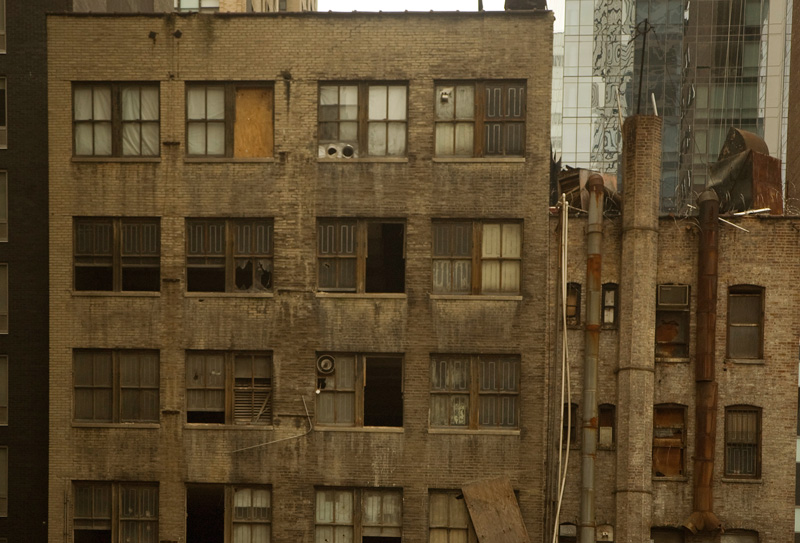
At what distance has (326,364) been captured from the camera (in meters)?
17.8

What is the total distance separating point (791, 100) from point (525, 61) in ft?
99.1

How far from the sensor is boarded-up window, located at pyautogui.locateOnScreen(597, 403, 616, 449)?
19.1 m

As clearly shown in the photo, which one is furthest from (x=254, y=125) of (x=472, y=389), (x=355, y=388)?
(x=472, y=389)

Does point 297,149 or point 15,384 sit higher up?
point 297,149

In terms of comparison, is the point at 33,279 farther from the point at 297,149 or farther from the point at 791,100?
the point at 791,100

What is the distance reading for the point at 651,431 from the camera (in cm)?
1883

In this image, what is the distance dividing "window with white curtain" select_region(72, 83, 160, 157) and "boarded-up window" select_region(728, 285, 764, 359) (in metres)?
15.2

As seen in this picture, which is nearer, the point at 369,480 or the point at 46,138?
the point at 369,480

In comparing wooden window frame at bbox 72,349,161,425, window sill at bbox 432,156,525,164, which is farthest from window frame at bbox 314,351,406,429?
window sill at bbox 432,156,525,164

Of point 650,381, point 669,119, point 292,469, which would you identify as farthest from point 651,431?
→ point 669,119

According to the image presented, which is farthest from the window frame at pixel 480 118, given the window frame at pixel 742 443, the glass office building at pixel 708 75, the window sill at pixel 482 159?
the glass office building at pixel 708 75

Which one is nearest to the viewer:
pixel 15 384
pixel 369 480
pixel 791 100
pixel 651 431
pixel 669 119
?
pixel 369 480

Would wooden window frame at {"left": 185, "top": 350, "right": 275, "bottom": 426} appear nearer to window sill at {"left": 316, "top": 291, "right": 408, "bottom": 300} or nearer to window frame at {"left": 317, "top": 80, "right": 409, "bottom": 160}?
window sill at {"left": 316, "top": 291, "right": 408, "bottom": 300}

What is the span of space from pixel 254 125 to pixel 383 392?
7.24m
